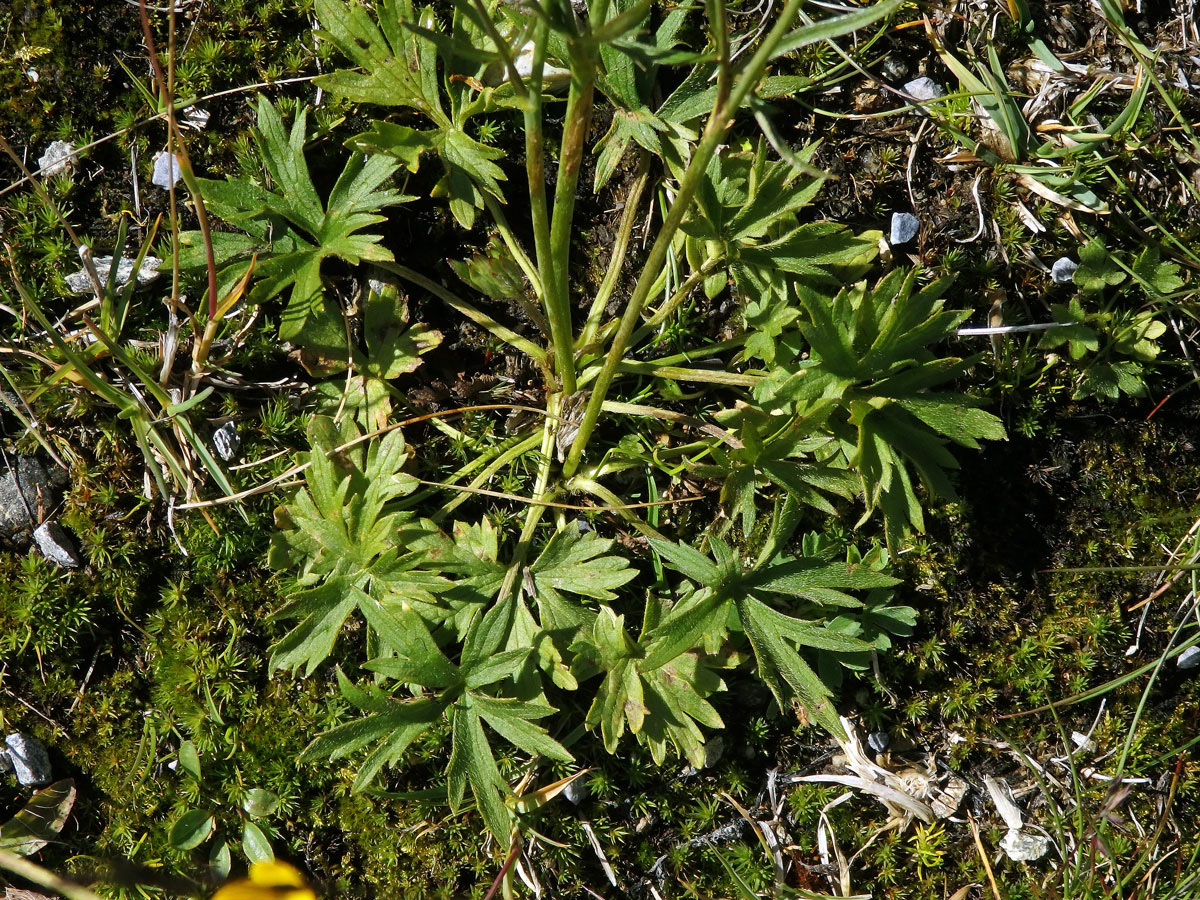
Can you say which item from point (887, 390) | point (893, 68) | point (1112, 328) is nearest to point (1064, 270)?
point (1112, 328)

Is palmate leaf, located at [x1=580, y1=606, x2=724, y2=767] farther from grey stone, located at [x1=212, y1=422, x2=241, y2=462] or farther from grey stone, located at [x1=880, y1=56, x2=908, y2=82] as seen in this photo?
grey stone, located at [x1=880, y1=56, x2=908, y2=82]

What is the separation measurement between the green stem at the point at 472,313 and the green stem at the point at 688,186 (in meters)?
0.29

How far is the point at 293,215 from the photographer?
2.70m

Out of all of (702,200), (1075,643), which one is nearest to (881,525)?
(1075,643)

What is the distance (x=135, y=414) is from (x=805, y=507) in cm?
216

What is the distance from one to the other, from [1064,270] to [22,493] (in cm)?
355

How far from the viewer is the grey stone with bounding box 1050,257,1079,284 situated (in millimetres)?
3041

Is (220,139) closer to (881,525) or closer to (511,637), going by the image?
(511,637)

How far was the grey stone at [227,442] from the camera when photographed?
9.61ft

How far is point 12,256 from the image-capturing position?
9.46 feet

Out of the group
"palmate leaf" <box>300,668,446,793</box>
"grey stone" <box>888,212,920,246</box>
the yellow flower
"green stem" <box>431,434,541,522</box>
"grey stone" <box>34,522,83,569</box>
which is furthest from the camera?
"grey stone" <box>888,212,920,246</box>

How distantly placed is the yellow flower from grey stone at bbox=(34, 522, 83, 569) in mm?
1589

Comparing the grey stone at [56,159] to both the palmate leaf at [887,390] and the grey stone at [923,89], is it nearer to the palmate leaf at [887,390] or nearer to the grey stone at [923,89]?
the palmate leaf at [887,390]

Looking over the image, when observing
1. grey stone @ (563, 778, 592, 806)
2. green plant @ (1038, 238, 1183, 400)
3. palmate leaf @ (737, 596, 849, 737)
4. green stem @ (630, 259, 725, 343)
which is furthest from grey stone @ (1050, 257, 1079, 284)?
grey stone @ (563, 778, 592, 806)
